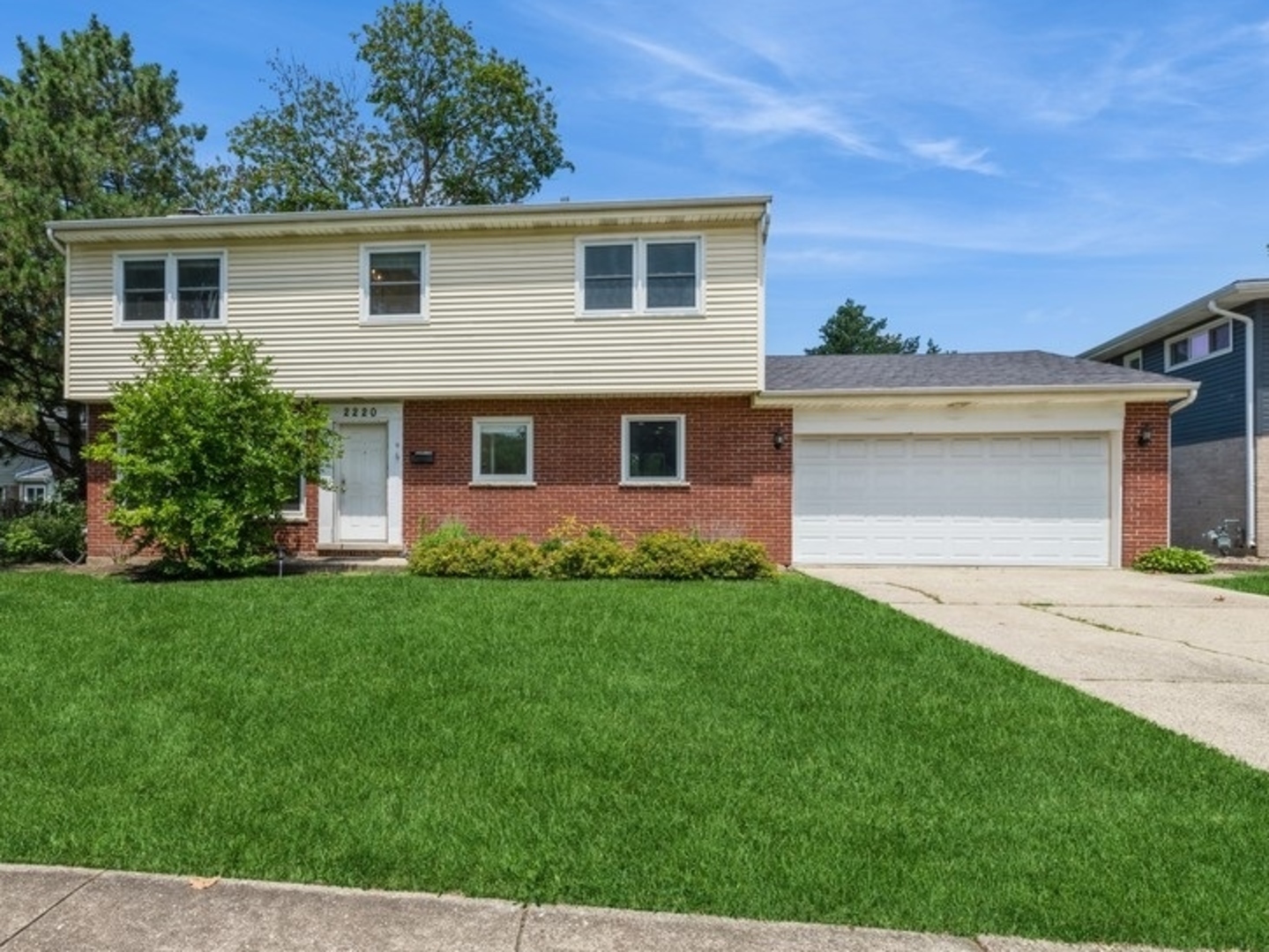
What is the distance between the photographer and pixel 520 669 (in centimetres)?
568

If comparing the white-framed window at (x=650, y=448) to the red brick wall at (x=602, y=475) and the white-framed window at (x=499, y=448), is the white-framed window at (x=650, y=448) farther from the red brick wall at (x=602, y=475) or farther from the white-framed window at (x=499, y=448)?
the white-framed window at (x=499, y=448)

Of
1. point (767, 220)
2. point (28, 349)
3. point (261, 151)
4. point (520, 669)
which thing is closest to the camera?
point (520, 669)

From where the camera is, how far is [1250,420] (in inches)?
563

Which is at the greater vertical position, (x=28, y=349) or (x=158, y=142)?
(x=158, y=142)

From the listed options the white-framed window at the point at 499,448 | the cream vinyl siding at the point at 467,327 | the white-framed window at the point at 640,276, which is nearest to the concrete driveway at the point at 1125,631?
the cream vinyl siding at the point at 467,327

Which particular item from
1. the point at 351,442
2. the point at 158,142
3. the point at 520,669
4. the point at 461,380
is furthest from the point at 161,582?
the point at 158,142

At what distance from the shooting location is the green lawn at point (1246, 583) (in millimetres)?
10453

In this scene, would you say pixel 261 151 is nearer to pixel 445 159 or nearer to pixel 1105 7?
pixel 445 159

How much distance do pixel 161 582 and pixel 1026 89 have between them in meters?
13.2

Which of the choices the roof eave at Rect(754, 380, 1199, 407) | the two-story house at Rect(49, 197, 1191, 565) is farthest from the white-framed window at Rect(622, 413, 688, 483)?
the roof eave at Rect(754, 380, 1199, 407)

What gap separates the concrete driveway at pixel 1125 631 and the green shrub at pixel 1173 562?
16.4 inches

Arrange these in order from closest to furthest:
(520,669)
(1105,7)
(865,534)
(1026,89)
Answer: (520,669) < (1105,7) < (1026,89) < (865,534)

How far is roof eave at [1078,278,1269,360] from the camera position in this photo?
45.4 ft

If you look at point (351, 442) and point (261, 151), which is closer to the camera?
point (351, 442)
